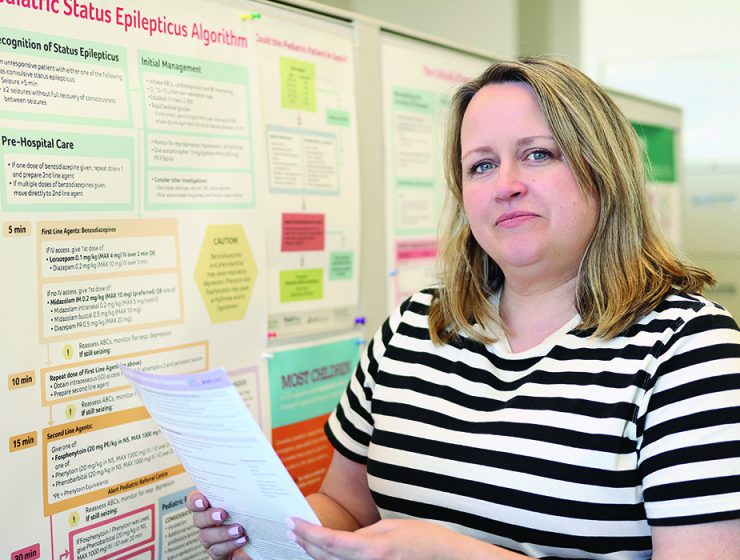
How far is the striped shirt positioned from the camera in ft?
3.15

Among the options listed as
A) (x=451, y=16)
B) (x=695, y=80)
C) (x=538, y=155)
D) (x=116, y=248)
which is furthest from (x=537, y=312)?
(x=695, y=80)

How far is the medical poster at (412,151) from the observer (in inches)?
74.0

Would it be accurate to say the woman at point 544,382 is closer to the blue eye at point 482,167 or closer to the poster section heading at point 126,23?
the blue eye at point 482,167

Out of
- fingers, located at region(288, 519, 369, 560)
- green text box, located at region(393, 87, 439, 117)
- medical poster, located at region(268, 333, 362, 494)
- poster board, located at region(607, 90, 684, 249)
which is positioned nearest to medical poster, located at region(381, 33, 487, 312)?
green text box, located at region(393, 87, 439, 117)

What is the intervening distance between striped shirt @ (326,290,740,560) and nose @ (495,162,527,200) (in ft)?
0.74

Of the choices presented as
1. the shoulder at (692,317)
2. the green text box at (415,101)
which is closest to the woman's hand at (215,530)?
the shoulder at (692,317)

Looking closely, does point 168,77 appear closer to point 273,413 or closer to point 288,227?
point 288,227

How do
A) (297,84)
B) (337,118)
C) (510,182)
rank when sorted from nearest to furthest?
(510,182) → (297,84) → (337,118)

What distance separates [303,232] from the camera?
1.60 metres

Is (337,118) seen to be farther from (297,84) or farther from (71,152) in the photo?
(71,152)

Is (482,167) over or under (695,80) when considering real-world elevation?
under

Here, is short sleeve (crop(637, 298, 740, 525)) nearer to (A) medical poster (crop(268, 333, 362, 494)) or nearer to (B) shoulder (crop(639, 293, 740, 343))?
(B) shoulder (crop(639, 293, 740, 343))

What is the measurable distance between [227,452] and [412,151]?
1.21m

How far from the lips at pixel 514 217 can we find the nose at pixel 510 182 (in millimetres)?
27
